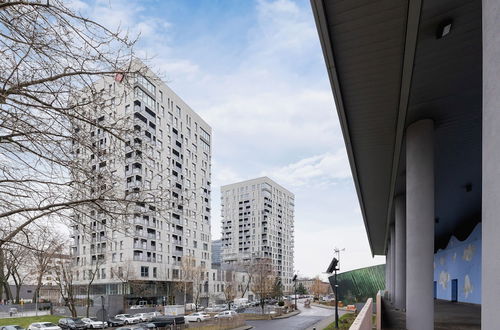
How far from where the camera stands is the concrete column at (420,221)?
34.8ft

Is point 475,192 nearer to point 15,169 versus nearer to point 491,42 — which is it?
point 491,42

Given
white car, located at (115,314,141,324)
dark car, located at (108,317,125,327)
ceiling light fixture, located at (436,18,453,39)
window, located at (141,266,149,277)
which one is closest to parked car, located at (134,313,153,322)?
A: white car, located at (115,314,141,324)

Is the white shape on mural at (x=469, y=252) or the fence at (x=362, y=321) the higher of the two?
the fence at (x=362, y=321)

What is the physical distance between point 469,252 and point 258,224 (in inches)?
4093

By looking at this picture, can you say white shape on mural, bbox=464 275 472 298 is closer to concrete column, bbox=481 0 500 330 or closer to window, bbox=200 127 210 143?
concrete column, bbox=481 0 500 330

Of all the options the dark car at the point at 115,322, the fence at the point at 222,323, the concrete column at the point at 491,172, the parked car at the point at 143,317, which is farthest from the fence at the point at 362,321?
the parked car at the point at 143,317

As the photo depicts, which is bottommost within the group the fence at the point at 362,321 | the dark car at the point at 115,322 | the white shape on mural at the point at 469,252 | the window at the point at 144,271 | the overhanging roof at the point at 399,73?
the dark car at the point at 115,322

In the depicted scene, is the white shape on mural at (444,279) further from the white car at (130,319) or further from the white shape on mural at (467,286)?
the white car at (130,319)

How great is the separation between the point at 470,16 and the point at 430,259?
22.1 ft

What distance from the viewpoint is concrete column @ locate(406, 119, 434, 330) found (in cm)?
1059

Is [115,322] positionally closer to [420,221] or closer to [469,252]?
[469,252]

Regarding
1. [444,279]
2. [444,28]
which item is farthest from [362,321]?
[444,279]

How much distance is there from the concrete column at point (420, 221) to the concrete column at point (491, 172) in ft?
25.2

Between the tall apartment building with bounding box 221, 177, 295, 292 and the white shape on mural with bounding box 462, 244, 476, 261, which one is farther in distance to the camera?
the tall apartment building with bounding box 221, 177, 295, 292
